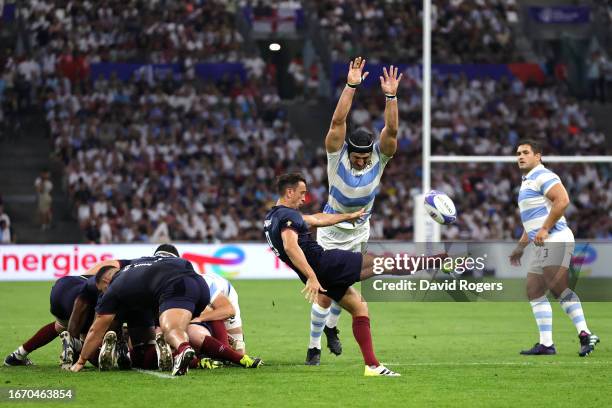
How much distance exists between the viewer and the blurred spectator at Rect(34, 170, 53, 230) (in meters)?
29.5

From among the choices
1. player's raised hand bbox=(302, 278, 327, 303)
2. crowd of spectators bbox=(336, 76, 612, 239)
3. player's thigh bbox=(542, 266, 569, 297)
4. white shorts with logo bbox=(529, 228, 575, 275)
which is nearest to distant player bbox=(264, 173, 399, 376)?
player's raised hand bbox=(302, 278, 327, 303)

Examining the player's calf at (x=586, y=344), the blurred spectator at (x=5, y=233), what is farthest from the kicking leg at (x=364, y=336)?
the blurred spectator at (x=5, y=233)

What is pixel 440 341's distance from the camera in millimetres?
14297

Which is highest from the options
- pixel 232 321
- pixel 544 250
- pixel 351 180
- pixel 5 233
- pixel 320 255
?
pixel 351 180

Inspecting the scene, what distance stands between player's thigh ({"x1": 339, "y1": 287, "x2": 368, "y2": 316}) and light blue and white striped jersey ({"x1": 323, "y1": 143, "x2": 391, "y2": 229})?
1.04 m

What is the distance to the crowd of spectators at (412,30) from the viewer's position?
1389 inches

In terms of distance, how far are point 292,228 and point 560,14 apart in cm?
2861

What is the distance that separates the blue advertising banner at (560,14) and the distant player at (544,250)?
25606 mm

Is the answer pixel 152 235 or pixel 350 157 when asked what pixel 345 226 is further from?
pixel 152 235

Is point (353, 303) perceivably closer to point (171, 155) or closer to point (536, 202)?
point (536, 202)

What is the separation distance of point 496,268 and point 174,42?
43.5 ft

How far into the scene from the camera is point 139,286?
1054cm

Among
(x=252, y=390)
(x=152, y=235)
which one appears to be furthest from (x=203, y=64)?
(x=252, y=390)

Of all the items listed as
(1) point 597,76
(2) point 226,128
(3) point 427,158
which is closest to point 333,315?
(3) point 427,158
